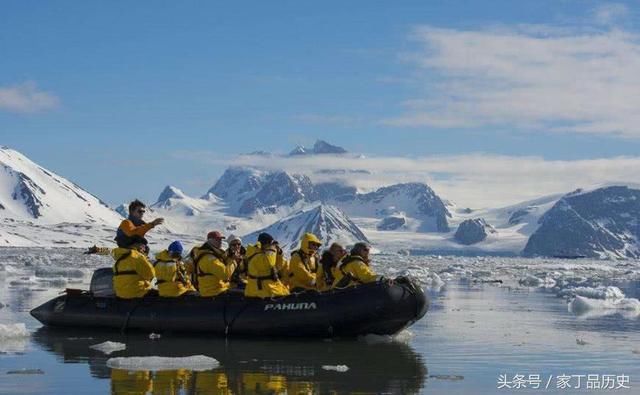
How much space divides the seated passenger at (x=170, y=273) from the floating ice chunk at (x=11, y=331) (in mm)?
2289

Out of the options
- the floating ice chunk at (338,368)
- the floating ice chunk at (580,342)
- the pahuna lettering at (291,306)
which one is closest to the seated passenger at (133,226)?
the pahuna lettering at (291,306)

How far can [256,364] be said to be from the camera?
12.8 metres

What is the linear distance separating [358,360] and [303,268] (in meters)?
3.50

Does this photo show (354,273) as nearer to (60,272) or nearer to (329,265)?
(329,265)

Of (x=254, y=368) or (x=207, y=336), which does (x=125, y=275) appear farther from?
(x=254, y=368)

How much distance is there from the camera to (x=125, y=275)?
16219mm

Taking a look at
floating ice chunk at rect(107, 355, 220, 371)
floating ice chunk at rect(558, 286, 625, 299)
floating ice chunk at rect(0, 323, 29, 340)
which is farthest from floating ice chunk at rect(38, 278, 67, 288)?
floating ice chunk at rect(107, 355, 220, 371)

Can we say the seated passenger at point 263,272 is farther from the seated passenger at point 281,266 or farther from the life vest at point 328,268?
the life vest at point 328,268

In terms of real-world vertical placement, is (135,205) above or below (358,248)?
above

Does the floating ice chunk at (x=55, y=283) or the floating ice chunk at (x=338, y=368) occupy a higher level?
the floating ice chunk at (x=55, y=283)

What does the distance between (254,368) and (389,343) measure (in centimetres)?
354

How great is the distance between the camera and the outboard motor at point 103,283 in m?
16.8

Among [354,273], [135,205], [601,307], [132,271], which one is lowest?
[601,307]

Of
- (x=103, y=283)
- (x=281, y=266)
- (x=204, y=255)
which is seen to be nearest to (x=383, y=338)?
(x=281, y=266)
